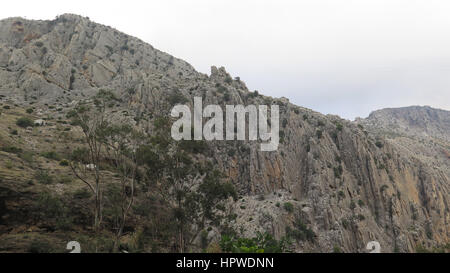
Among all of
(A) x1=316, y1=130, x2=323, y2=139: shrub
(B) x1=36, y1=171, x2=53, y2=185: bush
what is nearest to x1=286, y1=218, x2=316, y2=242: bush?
(A) x1=316, y1=130, x2=323, y2=139: shrub

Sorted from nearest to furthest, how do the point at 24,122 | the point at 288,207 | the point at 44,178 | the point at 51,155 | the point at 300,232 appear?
the point at 44,178
the point at 51,155
the point at 300,232
the point at 24,122
the point at 288,207

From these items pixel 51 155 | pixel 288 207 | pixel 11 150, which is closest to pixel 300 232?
pixel 288 207

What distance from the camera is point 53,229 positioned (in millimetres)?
33750

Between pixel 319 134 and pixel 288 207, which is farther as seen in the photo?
pixel 319 134

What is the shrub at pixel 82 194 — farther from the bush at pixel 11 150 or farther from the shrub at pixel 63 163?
the bush at pixel 11 150

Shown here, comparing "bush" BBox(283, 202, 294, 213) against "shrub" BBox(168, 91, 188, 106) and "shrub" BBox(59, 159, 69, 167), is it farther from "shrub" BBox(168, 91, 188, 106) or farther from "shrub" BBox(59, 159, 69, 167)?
"shrub" BBox(59, 159, 69, 167)

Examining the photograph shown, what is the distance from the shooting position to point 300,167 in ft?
228

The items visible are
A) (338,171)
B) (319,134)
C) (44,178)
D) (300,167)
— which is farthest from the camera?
(319,134)

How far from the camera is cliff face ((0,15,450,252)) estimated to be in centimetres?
5769

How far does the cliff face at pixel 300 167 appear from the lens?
57688mm

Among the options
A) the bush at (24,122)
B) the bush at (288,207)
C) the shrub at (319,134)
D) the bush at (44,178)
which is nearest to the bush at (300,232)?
the bush at (288,207)

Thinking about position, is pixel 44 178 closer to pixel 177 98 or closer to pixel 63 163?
pixel 63 163

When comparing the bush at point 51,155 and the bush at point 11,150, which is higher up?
the bush at point 11,150

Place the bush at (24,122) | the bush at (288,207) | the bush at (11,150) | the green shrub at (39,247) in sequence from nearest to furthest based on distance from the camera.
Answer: the green shrub at (39,247) → the bush at (11,150) → the bush at (24,122) → the bush at (288,207)
